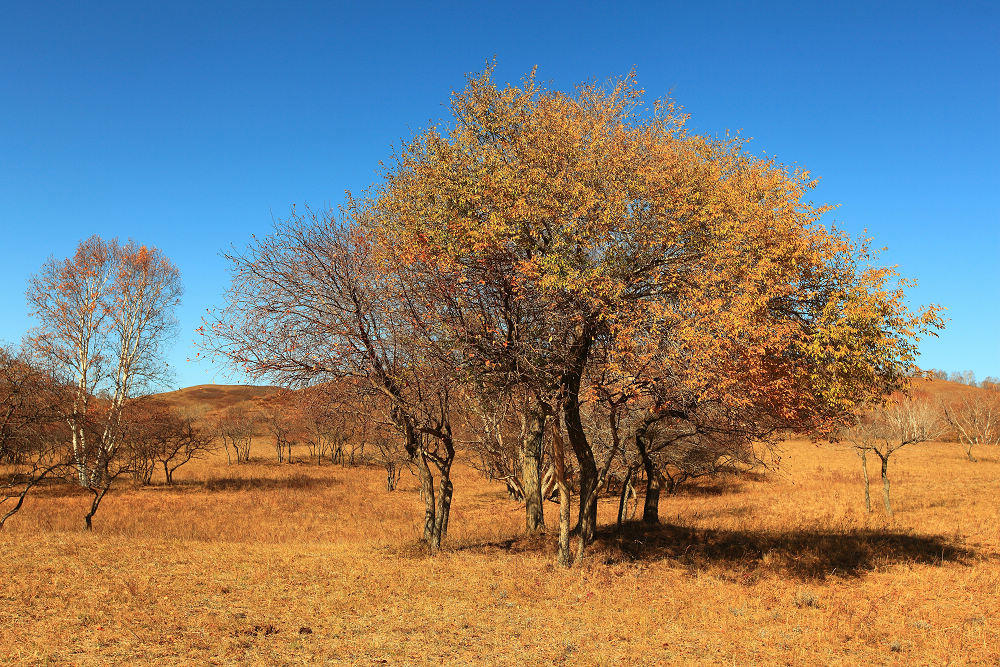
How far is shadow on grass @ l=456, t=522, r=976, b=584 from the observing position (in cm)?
1555

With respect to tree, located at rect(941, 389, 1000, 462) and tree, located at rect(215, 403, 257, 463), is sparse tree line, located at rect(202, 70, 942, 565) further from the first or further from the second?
tree, located at rect(941, 389, 1000, 462)

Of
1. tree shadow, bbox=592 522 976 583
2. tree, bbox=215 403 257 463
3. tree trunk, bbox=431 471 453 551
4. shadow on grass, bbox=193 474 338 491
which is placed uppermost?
tree, bbox=215 403 257 463

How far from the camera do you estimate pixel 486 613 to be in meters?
11.2

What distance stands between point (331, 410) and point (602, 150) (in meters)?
10.4

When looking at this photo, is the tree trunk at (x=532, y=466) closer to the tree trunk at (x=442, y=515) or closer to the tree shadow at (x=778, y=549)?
the tree shadow at (x=778, y=549)

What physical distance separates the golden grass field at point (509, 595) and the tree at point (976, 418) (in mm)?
53190

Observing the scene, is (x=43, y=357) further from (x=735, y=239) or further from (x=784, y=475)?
(x=784, y=475)

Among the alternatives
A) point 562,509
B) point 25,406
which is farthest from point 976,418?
point 25,406

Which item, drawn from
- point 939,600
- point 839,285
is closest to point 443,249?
point 839,285

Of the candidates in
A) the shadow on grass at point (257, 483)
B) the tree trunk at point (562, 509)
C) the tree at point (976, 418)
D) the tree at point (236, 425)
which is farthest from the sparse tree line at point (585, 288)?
the tree at point (976, 418)

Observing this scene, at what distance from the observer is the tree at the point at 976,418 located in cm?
6512

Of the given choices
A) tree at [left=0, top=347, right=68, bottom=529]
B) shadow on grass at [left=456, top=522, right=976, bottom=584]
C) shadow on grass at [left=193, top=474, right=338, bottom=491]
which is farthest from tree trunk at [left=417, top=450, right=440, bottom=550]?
shadow on grass at [left=193, top=474, right=338, bottom=491]

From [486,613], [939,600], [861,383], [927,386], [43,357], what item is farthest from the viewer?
[927,386]

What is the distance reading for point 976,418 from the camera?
65875 mm
